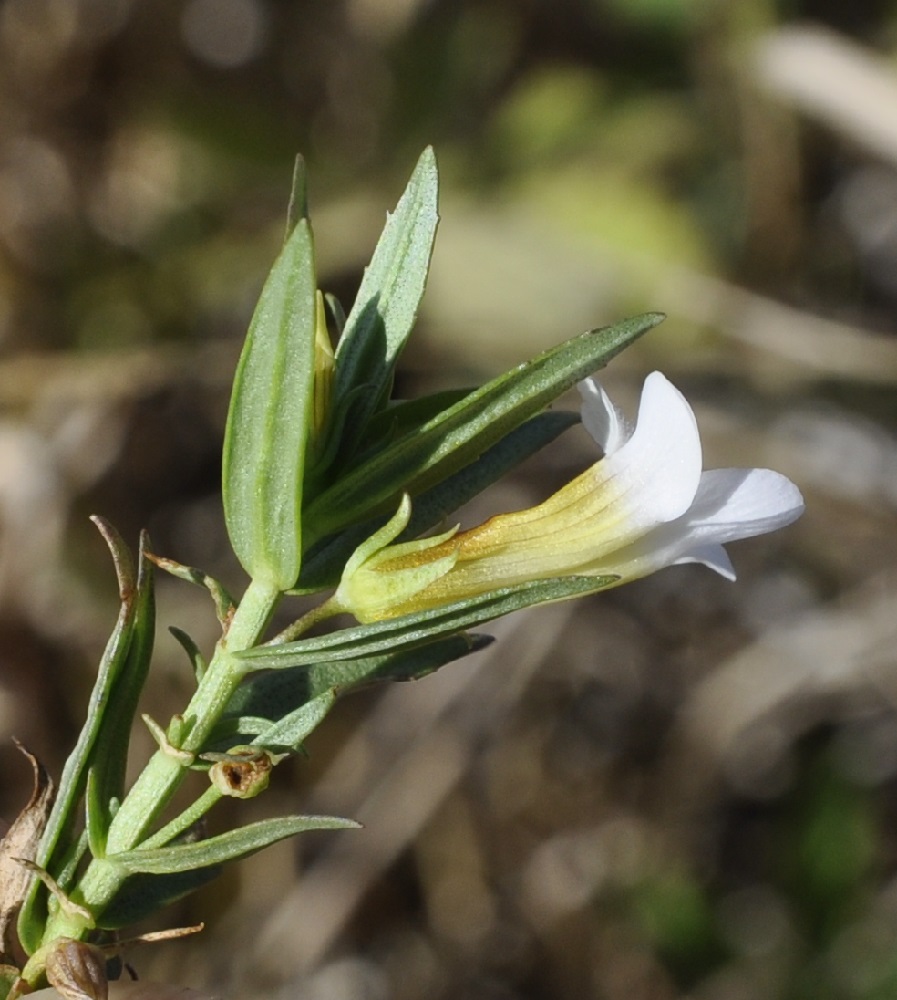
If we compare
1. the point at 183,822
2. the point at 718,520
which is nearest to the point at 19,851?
the point at 183,822

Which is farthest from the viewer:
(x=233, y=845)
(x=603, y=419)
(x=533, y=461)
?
(x=533, y=461)

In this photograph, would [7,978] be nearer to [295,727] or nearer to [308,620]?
[295,727]

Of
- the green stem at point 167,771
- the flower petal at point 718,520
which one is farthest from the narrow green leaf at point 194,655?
the flower petal at point 718,520

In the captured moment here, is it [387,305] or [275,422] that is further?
[387,305]

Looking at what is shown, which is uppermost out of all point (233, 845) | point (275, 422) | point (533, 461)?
point (275, 422)

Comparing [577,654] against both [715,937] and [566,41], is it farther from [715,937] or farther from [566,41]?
[566,41]

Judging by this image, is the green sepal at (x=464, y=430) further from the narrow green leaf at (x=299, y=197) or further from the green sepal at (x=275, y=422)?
the narrow green leaf at (x=299, y=197)

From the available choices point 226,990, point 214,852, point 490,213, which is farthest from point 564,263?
point 214,852
